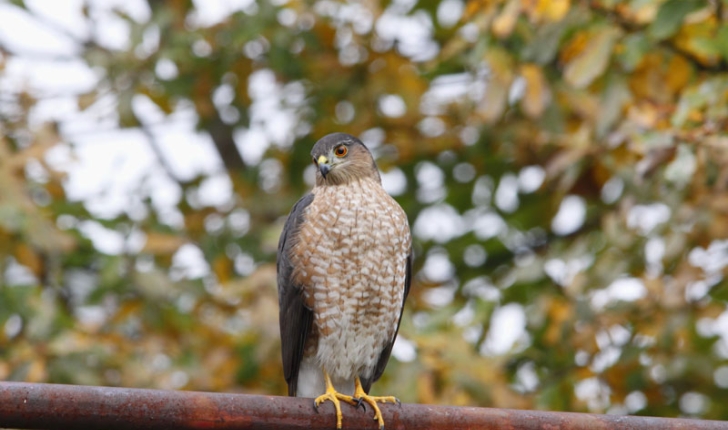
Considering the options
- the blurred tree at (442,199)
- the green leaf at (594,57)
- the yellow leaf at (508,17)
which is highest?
the yellow leaf at (508,17)

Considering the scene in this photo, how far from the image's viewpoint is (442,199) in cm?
562

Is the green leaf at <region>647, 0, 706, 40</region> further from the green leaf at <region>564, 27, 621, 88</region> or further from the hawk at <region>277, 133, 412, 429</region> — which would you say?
the hawk at <region>277, 133, 412, 429</region>

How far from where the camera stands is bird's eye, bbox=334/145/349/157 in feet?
13.2

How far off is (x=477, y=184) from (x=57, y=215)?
235cm

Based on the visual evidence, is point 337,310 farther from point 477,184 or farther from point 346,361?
point 477,184

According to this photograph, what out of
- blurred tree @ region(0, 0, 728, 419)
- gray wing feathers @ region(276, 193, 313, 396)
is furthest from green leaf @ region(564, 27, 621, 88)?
gray wing feathers @ region(276, 193, 313, 396)

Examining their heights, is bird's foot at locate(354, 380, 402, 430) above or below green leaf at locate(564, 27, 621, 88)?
below

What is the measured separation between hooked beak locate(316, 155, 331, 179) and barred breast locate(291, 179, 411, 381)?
123 millimetres

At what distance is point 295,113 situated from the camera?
6098 mm

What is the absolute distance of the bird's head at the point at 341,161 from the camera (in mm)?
3932

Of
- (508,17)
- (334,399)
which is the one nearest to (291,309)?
(334,399)

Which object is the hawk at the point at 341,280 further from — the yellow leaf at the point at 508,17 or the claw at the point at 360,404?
the yellow leaf at the point at 508,17

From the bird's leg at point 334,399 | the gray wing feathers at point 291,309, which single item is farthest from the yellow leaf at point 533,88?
the bird's leg at point 334,399

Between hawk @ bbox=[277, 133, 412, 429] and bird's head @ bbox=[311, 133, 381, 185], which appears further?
bird's head @ bbox=[311, 133, 381, 185]
